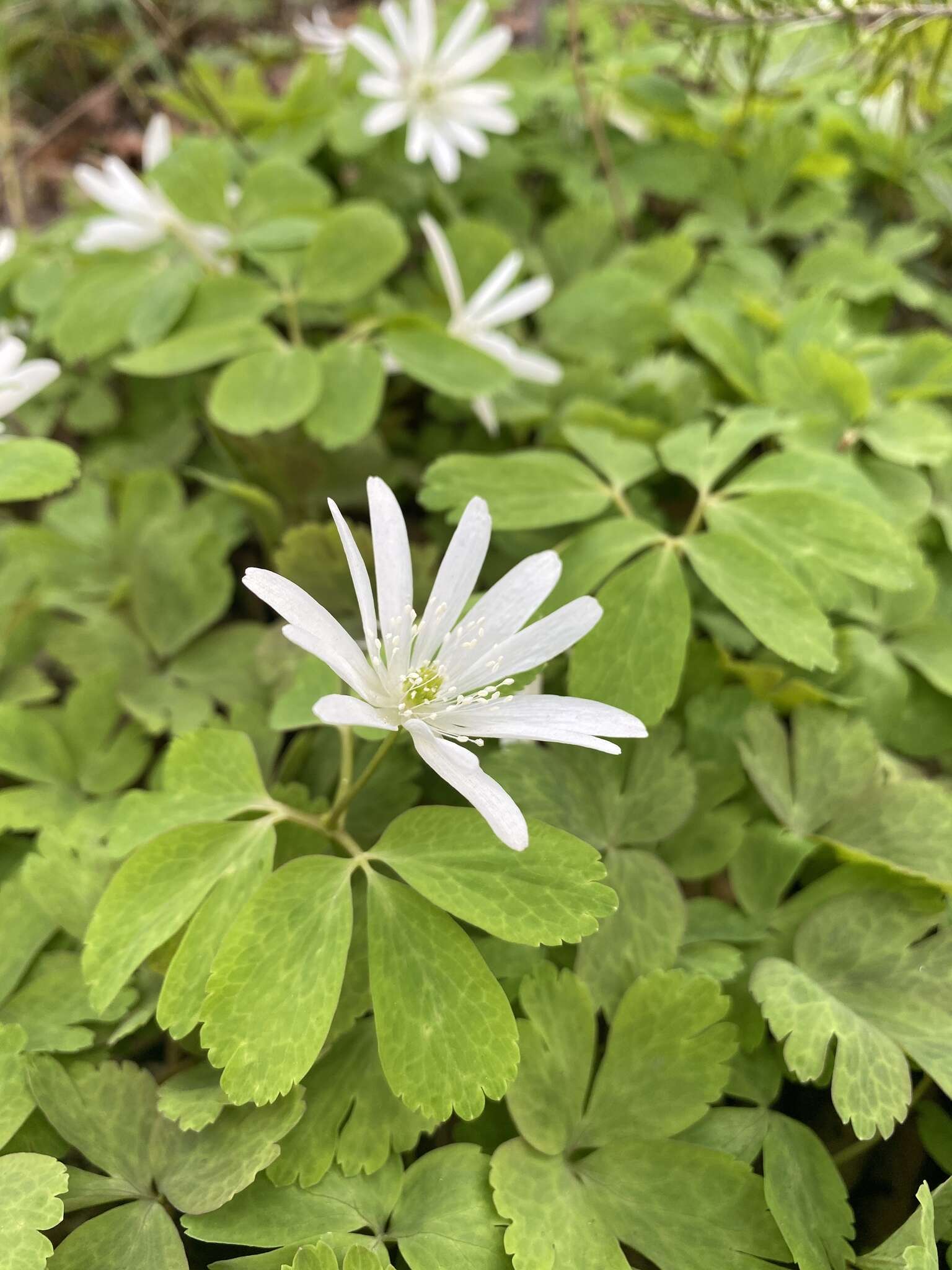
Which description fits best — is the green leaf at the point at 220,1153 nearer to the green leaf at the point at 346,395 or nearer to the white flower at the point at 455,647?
the white flower at the point at 455,647

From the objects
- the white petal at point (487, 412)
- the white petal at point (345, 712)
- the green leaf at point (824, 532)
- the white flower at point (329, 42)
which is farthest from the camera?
the white flower at point (329, 42)

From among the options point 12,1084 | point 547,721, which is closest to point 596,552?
point 547,721

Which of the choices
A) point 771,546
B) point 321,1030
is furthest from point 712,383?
point 321,1030

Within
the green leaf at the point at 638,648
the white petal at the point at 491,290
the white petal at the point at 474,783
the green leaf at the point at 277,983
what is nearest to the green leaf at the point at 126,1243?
the green leaf at the point at 277,983

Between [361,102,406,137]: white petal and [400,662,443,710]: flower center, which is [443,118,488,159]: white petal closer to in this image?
[361,102,406,137]: white petal

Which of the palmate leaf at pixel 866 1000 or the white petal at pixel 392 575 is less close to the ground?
the white petal at pixel 392 575

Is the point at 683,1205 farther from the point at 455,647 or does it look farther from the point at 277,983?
the point at 455,647

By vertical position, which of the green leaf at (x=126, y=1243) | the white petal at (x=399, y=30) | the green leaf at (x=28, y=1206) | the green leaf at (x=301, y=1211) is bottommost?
the green leaf at (x=126, y=1243)
